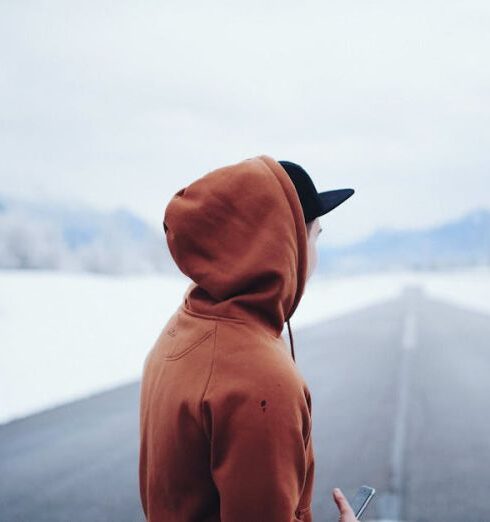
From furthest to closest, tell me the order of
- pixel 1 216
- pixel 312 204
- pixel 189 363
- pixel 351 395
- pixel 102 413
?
pixel 1 216 → pixel 351 395 → pixel 102 413 → pixel 312 204 → pixel 189 363

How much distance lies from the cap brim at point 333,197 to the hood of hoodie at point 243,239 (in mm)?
320

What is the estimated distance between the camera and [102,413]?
6688 millimetres

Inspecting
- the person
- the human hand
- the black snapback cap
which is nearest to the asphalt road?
the human hand

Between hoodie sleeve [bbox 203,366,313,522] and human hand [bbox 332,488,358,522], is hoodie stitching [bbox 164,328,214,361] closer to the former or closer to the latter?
hoodie sleeve [bbox 203,366,313,522]

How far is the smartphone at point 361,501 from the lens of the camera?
1549 mm

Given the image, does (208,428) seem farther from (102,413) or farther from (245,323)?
(102,413)

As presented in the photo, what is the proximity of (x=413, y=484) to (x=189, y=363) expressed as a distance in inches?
154

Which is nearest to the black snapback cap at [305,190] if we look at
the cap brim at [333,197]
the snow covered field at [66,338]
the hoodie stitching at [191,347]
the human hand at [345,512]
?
the cap brim at [333,197]

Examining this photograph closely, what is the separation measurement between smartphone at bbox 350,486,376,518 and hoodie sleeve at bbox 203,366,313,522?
40 cm

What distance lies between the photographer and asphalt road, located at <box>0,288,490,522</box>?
4.12 meters

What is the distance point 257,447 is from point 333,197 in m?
0.86

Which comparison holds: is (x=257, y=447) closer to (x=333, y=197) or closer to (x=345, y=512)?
(x=345, y=512)

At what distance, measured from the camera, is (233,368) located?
1215 mm

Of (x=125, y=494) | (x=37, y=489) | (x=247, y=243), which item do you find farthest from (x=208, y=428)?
(x=37, y=489)
